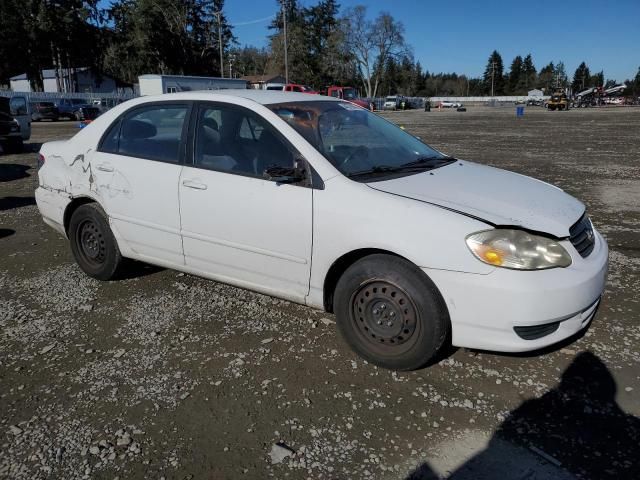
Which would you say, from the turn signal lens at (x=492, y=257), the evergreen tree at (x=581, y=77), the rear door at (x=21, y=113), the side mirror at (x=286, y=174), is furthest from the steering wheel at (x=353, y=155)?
the evergreen tree at (x=581, y=77)

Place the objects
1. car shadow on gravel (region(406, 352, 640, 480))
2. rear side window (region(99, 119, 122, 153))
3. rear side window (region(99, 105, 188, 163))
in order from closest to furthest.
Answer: car shadow on gravel (region(406, 352, 640, 480)) → rear side window (region(99, 105, 188, 163)) → rear side window (region(99, 119, 122, 153))

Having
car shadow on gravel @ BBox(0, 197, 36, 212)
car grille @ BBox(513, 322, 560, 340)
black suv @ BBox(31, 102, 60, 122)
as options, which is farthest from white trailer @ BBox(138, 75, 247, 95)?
car grille @ BBox(513, 322, 560, 340)

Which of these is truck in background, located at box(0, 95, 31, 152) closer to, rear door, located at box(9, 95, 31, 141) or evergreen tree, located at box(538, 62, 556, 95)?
rear door, located at box(9, 95, 31, 141)

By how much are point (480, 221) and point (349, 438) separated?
4.44 ft

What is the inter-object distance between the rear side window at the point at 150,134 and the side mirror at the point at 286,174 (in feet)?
3.29

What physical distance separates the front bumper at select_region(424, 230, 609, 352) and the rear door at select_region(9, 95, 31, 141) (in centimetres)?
1621

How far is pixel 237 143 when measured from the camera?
12.4 ft

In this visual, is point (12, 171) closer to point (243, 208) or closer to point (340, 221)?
point (243, 208)

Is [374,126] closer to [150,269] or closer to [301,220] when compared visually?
[301,220]

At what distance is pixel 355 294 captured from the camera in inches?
127

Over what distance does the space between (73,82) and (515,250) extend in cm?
7629

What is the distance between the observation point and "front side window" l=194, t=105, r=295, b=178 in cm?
357

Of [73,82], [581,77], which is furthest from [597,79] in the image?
[73,82]

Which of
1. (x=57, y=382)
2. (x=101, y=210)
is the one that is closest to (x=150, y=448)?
(x=57, y=382)
